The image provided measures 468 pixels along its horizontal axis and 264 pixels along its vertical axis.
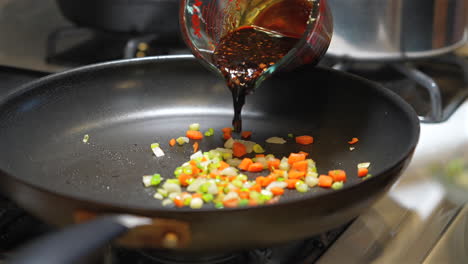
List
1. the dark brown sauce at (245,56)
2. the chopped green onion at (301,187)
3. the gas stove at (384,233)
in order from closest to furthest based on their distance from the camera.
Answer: the gas stove at (384,233) < the chopped green onion at (301,187) < the dark brown sauce at (245,56)

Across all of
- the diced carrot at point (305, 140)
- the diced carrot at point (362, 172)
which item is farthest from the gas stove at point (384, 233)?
the diced carrot at point (305, 140)

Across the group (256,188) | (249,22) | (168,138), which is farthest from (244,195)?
(249,22)

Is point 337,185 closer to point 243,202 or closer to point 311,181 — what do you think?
point 311,181

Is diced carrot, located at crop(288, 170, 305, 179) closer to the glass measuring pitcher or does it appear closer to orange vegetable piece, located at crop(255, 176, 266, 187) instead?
orange vegetable piece, located at crop(255, 176, 266, 187)

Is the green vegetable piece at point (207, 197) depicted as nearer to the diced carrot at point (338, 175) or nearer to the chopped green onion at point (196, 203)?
the chopped green onion at point (196, 203)

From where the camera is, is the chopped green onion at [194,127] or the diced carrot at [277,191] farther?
the chopped green onion at [194,127]

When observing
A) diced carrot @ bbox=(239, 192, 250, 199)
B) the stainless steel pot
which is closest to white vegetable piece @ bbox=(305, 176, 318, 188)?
diced carrot @ bbox=(239, 192, 250, 199)
